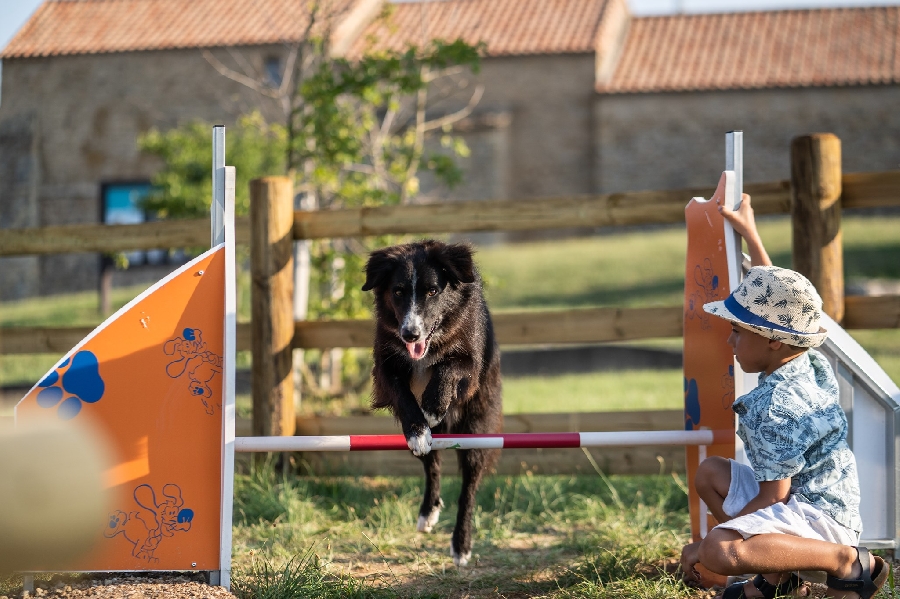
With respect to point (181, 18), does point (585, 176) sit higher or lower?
lower

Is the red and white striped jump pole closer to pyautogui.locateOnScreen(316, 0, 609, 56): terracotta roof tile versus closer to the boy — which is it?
the boy

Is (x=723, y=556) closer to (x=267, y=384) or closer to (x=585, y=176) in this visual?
(x=267, y=384)

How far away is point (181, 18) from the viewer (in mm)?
26484

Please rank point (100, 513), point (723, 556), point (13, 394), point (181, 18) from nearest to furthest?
point (723, 556)
point (100, 513)
point (13, 394)
point (181, 18)

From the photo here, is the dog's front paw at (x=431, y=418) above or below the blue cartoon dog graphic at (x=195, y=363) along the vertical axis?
below

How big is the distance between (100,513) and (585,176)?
2829 cm

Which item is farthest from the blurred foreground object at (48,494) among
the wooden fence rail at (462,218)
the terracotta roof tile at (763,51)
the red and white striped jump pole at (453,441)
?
the terracotta roof tile at (763,51)

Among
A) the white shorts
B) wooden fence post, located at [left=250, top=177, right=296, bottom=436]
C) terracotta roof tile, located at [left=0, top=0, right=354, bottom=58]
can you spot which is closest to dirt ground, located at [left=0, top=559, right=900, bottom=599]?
the white shorts

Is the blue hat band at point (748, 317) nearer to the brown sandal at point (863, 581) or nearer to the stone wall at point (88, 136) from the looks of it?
the brown sandal at point (863, 581)

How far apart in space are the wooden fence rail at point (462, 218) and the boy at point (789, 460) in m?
1.59

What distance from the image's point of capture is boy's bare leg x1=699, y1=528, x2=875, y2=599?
Answer: 271 centimetres

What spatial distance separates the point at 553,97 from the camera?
1163 inches

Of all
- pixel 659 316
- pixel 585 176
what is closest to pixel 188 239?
pixel 659 316

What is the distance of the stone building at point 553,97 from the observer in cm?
2622
